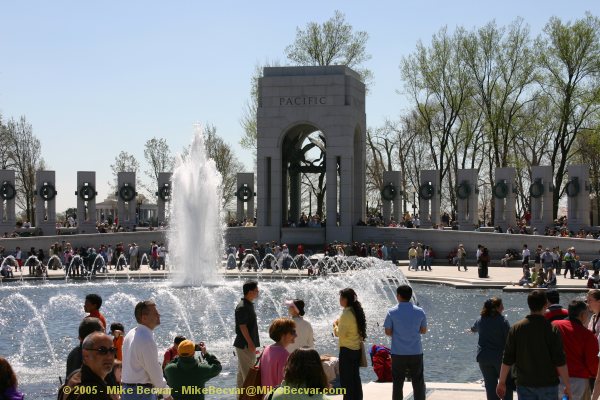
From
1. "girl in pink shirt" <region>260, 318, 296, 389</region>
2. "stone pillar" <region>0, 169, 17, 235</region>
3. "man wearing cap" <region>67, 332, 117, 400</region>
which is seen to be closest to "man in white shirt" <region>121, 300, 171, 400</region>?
"girl in pink shirt" <region>260, 318, 296, 389</region>

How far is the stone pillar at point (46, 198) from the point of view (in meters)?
52.8

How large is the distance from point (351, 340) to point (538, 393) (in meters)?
2.50

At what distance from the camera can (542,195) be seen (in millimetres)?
50469

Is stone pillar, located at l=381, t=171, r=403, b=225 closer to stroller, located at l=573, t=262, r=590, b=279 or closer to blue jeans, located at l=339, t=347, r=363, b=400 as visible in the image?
stroller, located at l=573, t=262, r=590, b=279

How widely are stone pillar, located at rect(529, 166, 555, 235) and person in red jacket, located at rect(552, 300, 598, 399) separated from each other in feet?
136

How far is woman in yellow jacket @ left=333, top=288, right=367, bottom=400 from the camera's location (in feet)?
35.3

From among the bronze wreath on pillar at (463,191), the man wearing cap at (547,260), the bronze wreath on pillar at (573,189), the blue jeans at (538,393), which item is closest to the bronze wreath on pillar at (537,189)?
the bronze wreath on pillar at (573,189)

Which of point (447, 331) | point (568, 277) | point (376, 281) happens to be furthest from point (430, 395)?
point (568, 277)

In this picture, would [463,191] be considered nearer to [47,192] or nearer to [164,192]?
[164,192]

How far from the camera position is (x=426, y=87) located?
64.8 metres

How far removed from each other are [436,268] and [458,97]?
2356 cm

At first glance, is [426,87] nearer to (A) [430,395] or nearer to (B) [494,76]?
(B) [494,76]

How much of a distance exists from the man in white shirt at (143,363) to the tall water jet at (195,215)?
1171 inches

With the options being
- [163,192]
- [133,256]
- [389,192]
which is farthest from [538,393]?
[163,192]
